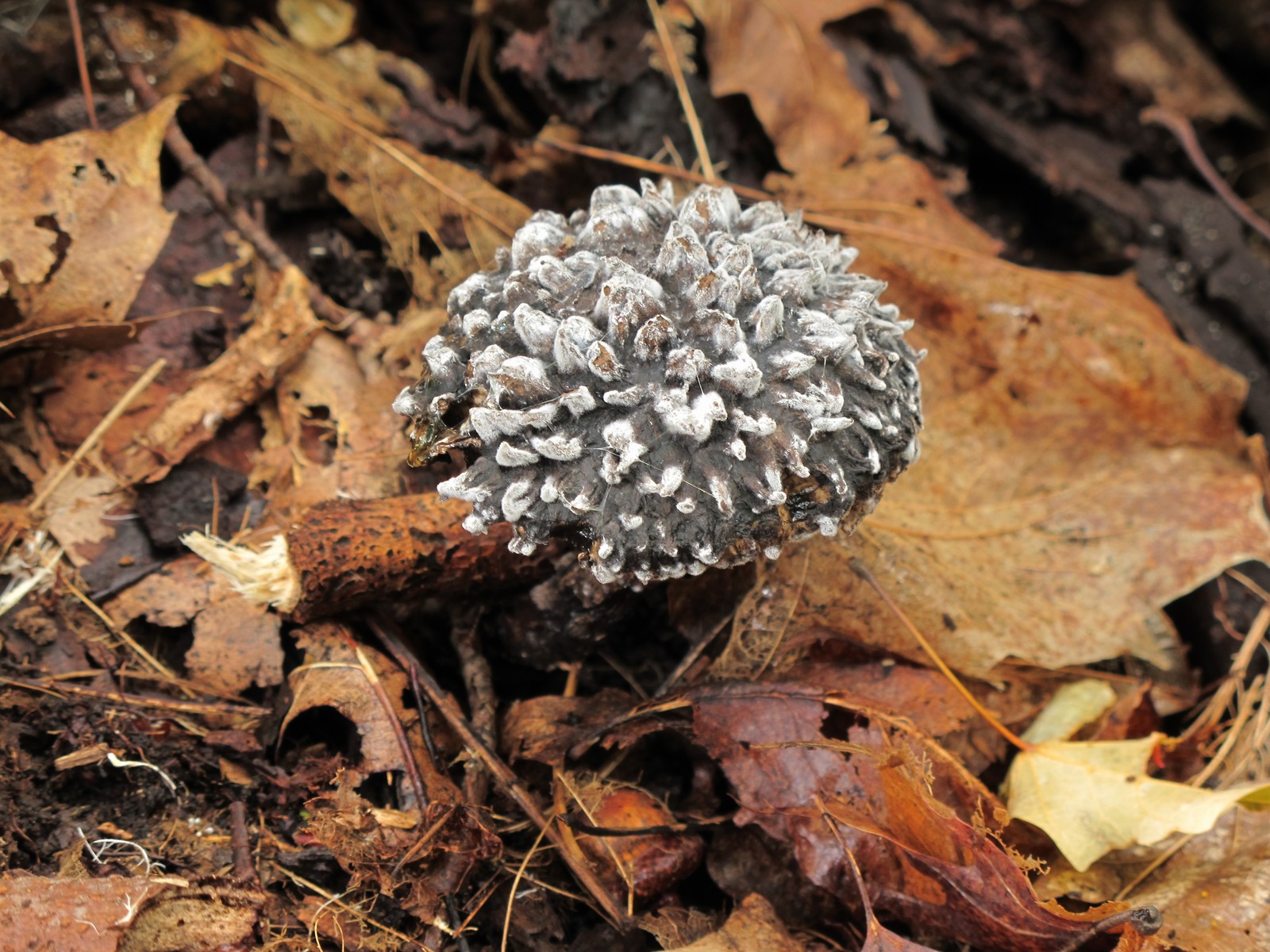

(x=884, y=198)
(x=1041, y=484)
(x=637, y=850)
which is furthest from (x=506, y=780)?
(x=884, y=198)

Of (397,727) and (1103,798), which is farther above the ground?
(1103,798)

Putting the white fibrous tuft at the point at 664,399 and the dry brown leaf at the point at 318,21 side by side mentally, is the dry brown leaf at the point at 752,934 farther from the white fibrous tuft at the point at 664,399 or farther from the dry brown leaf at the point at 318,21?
the dry brown leaf at the point at 318,21

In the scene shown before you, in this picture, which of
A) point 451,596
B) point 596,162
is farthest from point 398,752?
point 596,162

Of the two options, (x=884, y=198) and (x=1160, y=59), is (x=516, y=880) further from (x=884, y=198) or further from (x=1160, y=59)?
(x=1160, y=59)

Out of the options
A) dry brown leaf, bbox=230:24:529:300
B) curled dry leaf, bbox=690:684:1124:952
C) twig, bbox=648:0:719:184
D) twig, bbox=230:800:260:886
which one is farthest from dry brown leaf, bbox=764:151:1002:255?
twig, bbox=230:800:260:886

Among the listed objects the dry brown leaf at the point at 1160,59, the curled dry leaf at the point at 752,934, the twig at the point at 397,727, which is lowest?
the curled dry leaf at the point at 752,934

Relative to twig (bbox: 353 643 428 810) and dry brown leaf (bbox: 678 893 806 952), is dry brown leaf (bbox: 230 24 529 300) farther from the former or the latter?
dry brown leaf (bbox: 678 893 806 952)

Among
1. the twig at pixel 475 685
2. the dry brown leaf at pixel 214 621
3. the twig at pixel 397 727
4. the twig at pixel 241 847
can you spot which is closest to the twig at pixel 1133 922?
the twig at pixel 475 685
